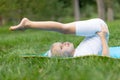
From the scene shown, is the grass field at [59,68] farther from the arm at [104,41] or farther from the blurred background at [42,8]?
the blurred background at [42,8]

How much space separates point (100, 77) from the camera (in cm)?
329

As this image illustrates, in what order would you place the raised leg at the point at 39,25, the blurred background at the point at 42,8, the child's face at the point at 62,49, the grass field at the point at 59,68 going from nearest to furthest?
the grass field at the point at 59,68, the raised leg at the point at 39,25, the child's face at the point at 62,49, the blurred background at the point at 42,8

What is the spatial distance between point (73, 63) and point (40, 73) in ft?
2.17

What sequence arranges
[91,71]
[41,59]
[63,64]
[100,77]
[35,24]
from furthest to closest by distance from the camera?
[35,24] < [41,59] < [63,64] < [91,71] < [100,77]

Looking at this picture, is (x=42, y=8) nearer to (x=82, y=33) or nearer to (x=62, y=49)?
(x=82, y=33)

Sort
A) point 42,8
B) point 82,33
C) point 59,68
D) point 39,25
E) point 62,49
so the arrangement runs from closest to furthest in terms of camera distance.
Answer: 1. point 59,68
2. point 39,25
3. point 62,49
4. point 82,33
5. point 42,8

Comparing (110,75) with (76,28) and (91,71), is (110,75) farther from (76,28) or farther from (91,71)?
(76,28)

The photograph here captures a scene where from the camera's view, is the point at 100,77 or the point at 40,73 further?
the point at 40,73

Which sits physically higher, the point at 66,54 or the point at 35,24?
the point at 35,24

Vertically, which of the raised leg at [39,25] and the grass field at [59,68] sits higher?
the raised leg at [39,25]

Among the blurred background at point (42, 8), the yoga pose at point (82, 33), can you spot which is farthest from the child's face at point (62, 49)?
the blurred background at point (42, 8)

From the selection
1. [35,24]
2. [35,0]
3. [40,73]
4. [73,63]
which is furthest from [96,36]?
[35,0]

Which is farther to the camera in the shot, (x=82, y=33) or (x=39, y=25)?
(x=82, y=33)

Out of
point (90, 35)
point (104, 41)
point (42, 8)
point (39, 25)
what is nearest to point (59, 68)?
point (39, 25)
